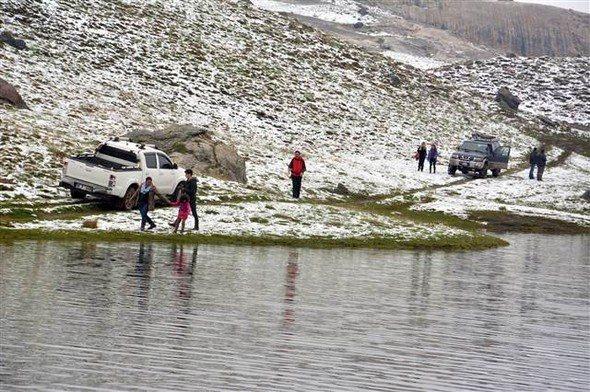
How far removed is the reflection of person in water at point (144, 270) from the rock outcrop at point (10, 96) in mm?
22691

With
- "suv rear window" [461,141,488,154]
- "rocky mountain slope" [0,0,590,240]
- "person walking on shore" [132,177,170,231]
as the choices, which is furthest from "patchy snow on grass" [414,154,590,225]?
"person walking on shore" [132,177,170,231]

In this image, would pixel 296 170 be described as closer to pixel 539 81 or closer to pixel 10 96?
pixel 10 96

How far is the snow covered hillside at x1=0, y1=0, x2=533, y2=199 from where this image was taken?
49991 mm

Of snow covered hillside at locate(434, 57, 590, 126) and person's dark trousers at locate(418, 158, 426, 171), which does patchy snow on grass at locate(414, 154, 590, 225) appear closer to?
person's dark trousers at locate(418, 158, 426, 171)

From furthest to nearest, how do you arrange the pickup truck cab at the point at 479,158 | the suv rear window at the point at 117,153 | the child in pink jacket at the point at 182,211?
1. the pickup truck cab at the point at 479,158
2. the suv rear window at the point at 117,153
3. the child in pink jacket at the point at 182,211

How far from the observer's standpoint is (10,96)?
48719mm

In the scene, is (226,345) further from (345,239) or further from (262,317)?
(345,239)

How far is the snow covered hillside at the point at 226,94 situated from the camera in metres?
50.0

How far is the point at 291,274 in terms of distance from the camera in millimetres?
24953

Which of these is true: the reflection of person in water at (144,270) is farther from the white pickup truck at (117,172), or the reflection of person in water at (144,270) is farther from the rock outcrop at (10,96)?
the rock outcrop at (10,96)

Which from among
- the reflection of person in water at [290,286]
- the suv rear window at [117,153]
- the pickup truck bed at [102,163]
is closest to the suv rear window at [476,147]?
the suv rear window at [117,153]

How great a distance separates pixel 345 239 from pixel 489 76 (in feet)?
312

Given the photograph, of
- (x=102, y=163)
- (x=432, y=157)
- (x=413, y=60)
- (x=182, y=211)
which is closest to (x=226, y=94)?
(x=432, y=157)

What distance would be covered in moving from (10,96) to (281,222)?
19.7m
